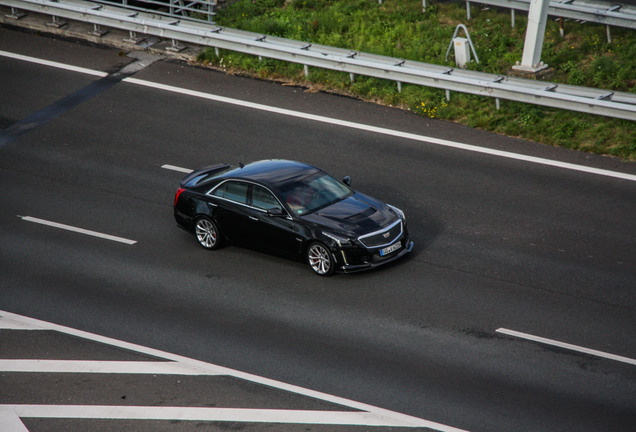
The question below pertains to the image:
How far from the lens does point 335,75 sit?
20969 millimetres

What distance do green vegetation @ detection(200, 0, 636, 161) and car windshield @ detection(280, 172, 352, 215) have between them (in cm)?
539

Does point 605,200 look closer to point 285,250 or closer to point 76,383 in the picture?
point 285,250

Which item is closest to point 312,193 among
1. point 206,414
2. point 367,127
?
point 206,414

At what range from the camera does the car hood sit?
13.6 meters

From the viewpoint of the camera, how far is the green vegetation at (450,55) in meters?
18.4

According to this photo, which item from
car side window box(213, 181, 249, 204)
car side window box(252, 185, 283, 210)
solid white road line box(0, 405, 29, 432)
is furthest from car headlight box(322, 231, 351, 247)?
solid white road line box(0, 405, 29, 432)

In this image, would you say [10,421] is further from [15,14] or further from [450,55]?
[15,14]

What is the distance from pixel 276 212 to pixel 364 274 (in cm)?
173

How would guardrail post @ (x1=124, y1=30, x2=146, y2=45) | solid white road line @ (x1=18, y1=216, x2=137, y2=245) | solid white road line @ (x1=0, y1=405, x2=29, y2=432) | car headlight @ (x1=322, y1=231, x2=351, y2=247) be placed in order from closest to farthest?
solid white road line @ (x1=0, y1=405, x2=29, y2=432), car headlight @ (x1=322, y1=231, x2=351, y2=247), solid white road line @ (x1=18, y1=216, x2=137, y2=245), guardrail post @ (x1=124, y1=30, x2=146, y2=45)

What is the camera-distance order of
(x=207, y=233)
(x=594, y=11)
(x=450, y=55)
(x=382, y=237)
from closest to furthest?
(x=382, y=237)
(x=207, y=233)
(x=594, y=11)
(x=450, y=55)

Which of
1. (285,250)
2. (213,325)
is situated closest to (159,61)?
(285,250)

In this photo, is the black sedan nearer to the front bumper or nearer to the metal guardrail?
the front bumper

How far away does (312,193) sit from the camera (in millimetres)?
14336

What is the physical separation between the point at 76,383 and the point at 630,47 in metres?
14.9
